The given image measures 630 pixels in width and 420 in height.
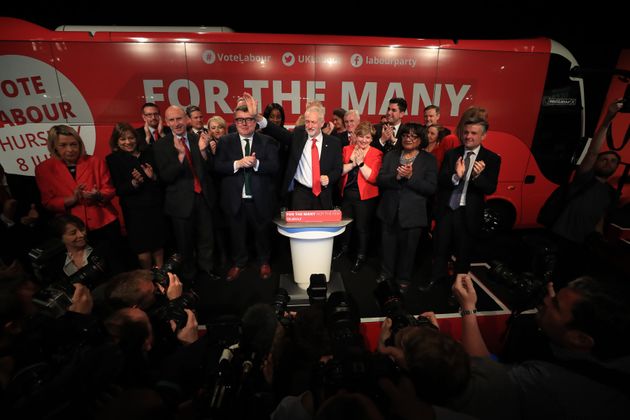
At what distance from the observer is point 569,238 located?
10.0 feet

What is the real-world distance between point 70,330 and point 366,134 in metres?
2.95

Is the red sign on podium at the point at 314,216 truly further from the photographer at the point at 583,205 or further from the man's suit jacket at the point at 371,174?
the photographer at the point at 583,205

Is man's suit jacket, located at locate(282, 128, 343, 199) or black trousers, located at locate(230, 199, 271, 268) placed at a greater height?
man's suit jacket, located at locate(282, 128, 343, 199)

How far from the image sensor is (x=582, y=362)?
1288 millimetres

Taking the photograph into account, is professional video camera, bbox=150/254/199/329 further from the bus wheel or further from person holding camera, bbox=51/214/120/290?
the bus wheel

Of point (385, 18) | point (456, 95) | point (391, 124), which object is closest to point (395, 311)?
point (391, 124)

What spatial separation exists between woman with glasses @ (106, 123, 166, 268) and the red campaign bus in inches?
47.2

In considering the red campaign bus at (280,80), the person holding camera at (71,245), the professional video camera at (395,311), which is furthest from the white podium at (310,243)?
the red campaign bus at (280,80)

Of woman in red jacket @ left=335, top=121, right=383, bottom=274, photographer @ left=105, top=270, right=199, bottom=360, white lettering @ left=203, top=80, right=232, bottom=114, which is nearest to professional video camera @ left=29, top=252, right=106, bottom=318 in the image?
photographer @ left=105, top=270, right=199, bottom=360

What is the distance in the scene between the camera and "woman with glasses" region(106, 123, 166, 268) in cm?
309

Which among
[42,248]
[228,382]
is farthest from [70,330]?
[42,248]

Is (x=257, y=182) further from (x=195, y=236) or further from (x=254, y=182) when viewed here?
(x=195, y=236)

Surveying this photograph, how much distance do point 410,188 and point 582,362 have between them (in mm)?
2130

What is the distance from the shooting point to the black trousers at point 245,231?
3531 millimetres
